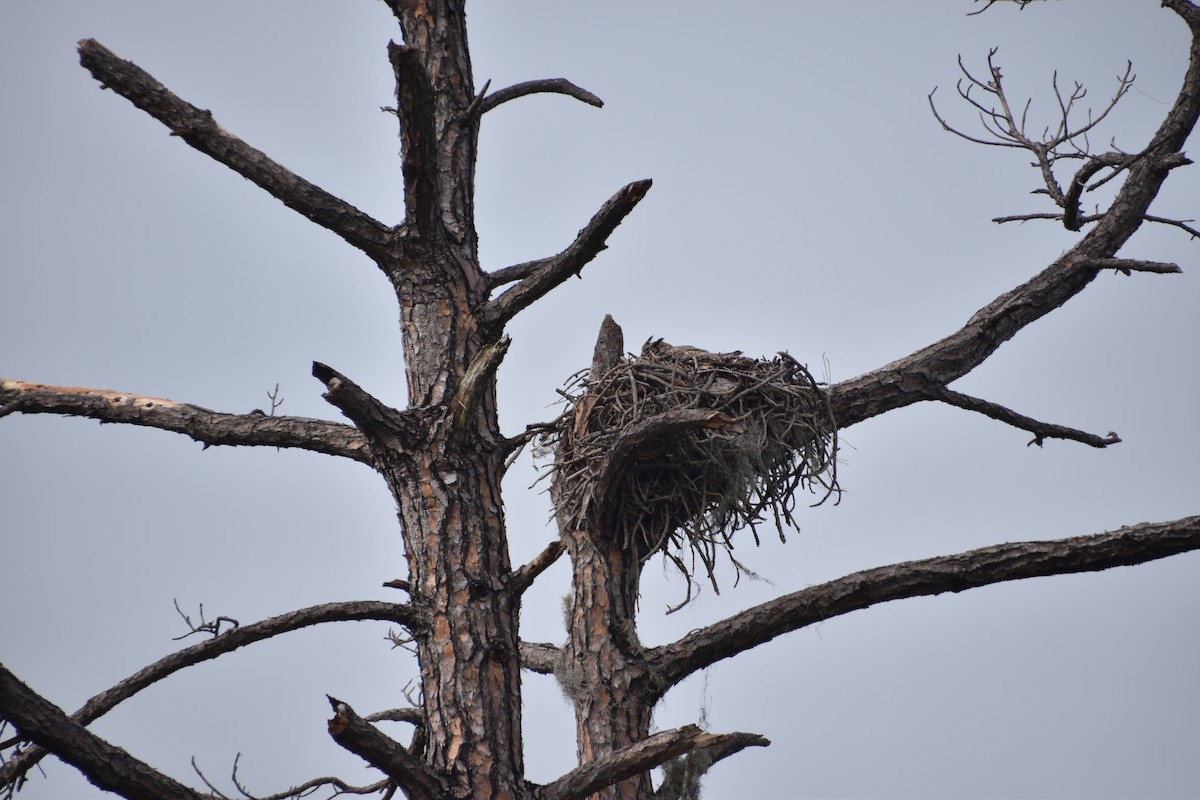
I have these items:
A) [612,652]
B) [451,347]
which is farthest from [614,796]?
[451,347]

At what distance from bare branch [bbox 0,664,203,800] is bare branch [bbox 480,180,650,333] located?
2100mm

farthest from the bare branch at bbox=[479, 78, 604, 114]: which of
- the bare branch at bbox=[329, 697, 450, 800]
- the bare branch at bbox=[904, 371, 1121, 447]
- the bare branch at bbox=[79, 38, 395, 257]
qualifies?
the bare branch at bbox=[329, 697, 450, 800]

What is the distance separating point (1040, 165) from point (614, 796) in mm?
3681

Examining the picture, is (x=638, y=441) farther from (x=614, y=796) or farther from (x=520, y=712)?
(x=614, y=796)

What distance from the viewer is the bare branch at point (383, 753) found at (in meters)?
3.60

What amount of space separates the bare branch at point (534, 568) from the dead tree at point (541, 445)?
1 centimetres

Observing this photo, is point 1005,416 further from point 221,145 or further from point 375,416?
point 221,145

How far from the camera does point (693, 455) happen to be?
223 inches

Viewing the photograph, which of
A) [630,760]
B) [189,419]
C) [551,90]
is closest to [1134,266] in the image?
[551,90]

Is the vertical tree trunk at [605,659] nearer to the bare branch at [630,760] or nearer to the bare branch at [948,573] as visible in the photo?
the bare branch at [948,573]

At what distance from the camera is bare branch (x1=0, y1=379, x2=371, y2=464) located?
498 cm

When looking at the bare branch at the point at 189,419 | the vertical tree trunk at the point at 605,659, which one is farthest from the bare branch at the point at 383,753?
the vertical tree trunk at the point at 605,659

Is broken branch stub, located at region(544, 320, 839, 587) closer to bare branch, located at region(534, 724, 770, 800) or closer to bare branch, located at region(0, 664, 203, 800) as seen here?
bare branch, located at region(534, 724, 770, 800)

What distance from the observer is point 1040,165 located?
240 inches
